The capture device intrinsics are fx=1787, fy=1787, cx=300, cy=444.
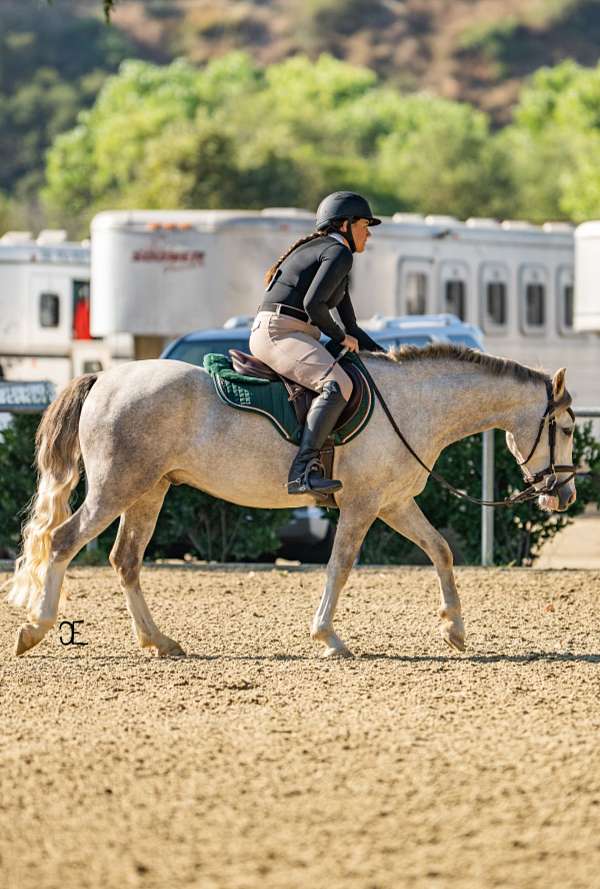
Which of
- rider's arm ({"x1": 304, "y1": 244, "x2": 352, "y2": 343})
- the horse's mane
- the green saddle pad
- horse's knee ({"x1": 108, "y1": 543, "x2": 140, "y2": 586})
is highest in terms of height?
rider's arm ({"x1": 304, "y1": 244, "x2": 352, "y2": 343})

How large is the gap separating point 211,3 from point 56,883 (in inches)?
6462

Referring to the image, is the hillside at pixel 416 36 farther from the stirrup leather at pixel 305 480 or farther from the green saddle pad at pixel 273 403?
the stirrup leather at pixel 305 480

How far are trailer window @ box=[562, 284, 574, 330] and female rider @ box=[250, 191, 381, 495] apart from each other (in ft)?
55.1

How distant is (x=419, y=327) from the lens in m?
16.6

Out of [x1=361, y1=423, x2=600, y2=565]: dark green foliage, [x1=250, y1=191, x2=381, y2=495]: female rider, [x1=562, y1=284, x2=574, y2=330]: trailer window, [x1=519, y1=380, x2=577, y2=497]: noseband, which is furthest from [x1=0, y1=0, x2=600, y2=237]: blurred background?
[x1=519, y1=380, x2=577, y2=497]: noseband

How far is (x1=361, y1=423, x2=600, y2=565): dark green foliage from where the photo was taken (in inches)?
539

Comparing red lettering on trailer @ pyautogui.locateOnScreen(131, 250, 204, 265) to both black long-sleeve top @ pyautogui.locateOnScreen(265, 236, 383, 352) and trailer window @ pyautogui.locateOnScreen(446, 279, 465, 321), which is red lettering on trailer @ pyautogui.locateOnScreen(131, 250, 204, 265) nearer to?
trailer window @ pyautogui.locateOnScreen(446, 279, 465, 321)

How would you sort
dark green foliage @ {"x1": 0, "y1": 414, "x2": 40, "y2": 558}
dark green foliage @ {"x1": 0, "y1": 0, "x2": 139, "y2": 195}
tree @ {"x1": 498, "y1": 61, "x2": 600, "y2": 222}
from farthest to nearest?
dark green foliage @ {"x1": 0, "y1": 0, "x2": 139, "y2": 195} < tree @ {"x1": 498, "y1": 61, "x2": 600, "y2": 222} < dark green foliage @ {"x1": 0, "y1": 414, "x2": 40, "y2": 558}

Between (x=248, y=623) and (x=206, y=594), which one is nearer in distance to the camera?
(x=248, y=623)

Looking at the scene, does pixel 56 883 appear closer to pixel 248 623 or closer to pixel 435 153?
pixel 248 623

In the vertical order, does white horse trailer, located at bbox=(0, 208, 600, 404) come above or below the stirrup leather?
above

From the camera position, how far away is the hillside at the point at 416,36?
5738 inches

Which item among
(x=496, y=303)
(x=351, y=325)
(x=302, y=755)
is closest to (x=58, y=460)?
(x=351, y=325)

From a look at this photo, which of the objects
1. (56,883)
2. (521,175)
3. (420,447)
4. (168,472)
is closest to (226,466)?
(168,472)
